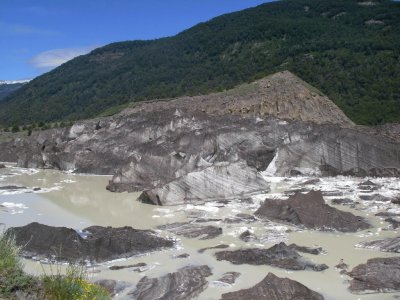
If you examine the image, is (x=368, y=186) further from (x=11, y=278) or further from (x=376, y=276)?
(x=11, y=278)

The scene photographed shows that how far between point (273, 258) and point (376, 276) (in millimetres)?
2378

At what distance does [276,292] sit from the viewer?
9.42 metres

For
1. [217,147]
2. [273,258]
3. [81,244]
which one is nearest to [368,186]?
[217,147]

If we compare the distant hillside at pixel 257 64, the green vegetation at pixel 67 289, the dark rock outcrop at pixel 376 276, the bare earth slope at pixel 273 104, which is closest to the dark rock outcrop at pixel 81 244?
the dark rock outcrop at pixel 376 276

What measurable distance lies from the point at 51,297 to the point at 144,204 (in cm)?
1381

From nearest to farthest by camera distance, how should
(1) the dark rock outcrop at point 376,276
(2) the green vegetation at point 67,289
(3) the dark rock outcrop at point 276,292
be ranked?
(2) the green vegetation at point 67,289 < (3) the dark rock outcrop at point 276,292 < (1) the dark rock outcrop at point 376,276

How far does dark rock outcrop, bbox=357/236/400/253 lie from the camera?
496 inches

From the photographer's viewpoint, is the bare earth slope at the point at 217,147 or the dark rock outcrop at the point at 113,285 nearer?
the dark rock outcrop at the point at 113,285

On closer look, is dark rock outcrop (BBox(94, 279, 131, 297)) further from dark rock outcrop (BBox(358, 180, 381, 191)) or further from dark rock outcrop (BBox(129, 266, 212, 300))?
dark rock outcrop (BBox(358, 180, 381, 191))

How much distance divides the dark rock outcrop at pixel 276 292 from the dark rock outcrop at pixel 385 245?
3894 mm

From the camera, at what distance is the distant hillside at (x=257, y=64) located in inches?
2380

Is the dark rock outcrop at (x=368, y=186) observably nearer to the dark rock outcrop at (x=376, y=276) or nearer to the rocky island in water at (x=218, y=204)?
the rocky island in water at (x=218, y=204)

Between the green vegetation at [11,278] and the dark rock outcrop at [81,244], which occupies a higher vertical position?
the green vegetation at [11,278]

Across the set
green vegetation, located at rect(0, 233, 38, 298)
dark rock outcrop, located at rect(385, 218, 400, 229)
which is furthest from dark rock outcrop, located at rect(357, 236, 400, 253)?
green vegetation, located at rect(0, 233, 38, 298)
